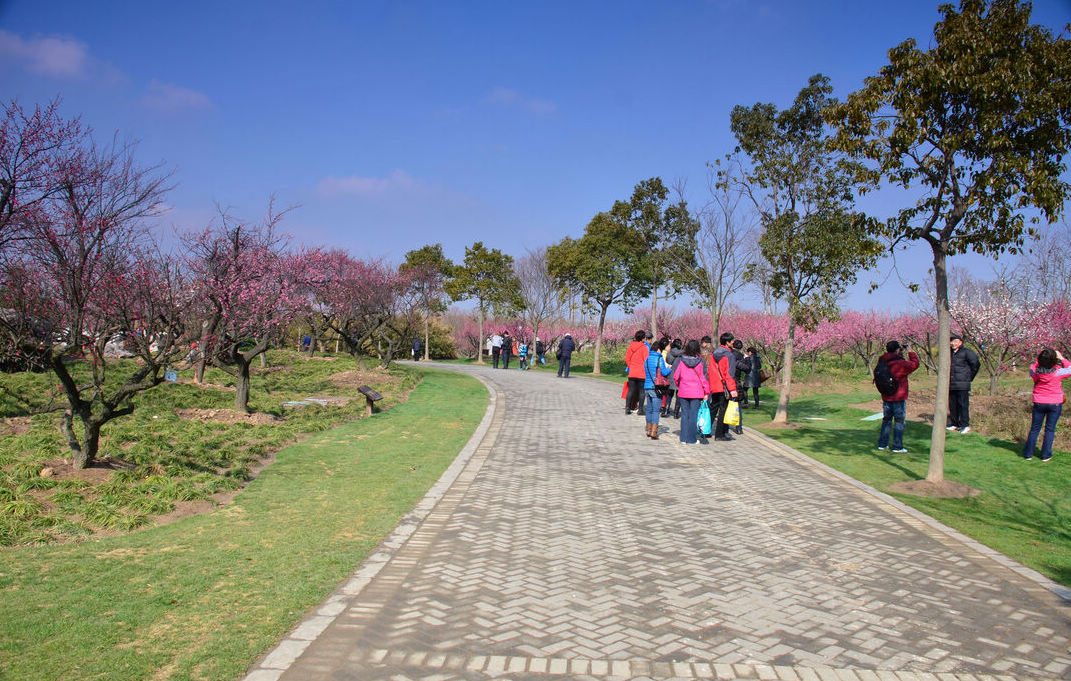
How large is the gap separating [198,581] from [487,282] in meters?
35.2

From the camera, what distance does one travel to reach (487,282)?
131 feet

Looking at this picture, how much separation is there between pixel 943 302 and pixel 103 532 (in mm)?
9141

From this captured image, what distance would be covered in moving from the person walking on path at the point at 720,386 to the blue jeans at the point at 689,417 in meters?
0.63

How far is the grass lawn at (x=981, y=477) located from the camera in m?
6.62

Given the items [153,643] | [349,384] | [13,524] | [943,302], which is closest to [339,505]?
[13,524]

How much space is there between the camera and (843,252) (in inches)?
531

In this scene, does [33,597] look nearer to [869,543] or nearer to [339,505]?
[339,505]

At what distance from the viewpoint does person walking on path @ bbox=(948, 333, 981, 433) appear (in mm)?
12344

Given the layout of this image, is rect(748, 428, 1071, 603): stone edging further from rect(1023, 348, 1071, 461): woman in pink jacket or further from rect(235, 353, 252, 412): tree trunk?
rect(235, 353, 252, 412): tree trunk

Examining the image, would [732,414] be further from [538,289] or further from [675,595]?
[538,289]

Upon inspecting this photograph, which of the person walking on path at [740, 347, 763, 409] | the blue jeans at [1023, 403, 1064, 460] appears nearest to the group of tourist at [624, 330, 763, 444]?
the person walking on path at [740, 347, 763, 409]

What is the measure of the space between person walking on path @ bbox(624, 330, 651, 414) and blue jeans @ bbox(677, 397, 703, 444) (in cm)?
165

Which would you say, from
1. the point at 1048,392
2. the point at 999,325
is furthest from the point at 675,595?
the point at 999,325

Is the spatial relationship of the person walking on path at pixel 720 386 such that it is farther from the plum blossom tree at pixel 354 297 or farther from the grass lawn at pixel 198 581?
the plum blossom tree at pixel 354 297
